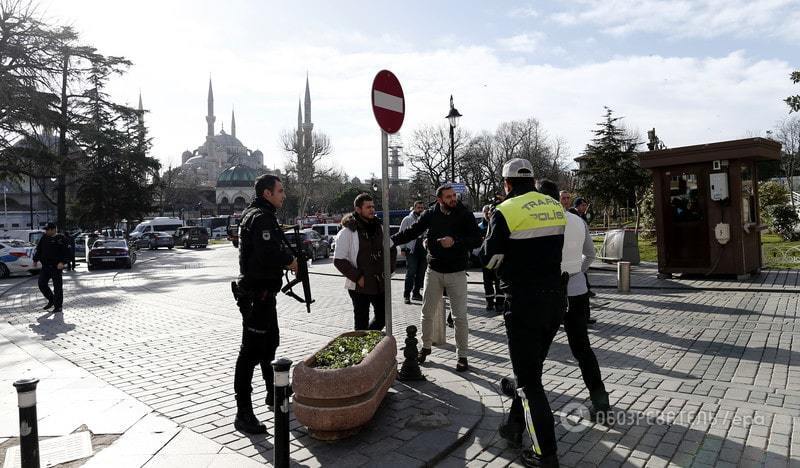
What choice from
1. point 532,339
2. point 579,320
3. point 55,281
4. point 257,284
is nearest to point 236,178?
point 55,281

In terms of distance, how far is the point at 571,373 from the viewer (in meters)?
5.59

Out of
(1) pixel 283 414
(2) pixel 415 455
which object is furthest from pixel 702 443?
(1) pixel 283 414

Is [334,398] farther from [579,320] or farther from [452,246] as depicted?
[452,246]

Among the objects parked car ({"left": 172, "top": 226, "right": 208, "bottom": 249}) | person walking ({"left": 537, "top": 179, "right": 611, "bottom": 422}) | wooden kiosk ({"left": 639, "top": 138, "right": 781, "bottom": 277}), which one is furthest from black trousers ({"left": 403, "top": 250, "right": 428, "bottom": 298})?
parked car ({"left": 172, "top": 226, "right": 208, "bottom": 249})

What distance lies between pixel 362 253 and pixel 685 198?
10018 mm

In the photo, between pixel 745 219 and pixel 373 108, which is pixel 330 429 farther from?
pixel 745 219

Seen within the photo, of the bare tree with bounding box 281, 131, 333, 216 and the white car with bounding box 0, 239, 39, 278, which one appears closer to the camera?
the white car with bounding box 0, 239, 39, 278

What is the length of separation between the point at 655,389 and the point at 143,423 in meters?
4.49

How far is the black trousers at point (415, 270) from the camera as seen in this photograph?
1073 centimetres

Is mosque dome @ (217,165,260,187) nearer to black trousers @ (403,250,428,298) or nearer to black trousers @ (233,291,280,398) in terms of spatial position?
black trousers @ (403,250,428,298)

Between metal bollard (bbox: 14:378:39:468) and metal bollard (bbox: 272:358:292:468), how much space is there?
49.2 inches

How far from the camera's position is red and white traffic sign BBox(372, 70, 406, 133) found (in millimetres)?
4930

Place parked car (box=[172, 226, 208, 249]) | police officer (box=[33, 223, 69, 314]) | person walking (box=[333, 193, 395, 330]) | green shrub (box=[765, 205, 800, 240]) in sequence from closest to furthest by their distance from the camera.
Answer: person walking (box=[333, 193, 395, 330]) < police officer (box=[33, 223, 69, 314]) < green shrub (box=[765, 205, 800, 240]) < parked car (box=[172, 226, 208, 249])

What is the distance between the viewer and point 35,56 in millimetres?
22656
